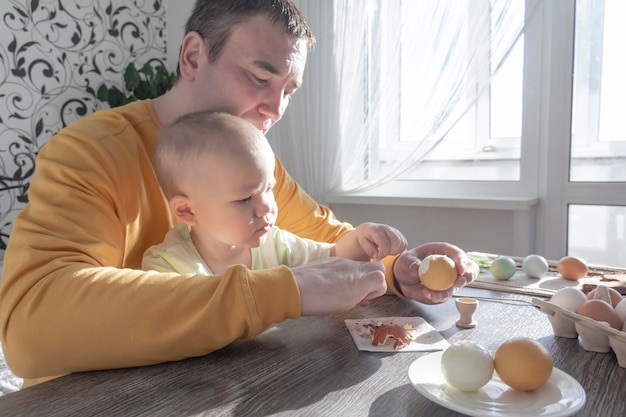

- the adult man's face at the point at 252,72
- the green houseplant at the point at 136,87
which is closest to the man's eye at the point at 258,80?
the adult man's face at the point at 252,72

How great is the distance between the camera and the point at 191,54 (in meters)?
1.15

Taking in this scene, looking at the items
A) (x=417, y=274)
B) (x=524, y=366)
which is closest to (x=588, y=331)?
(x=524, y=366)

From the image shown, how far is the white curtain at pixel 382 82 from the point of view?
2.63 m

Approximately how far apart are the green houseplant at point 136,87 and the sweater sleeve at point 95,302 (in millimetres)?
2510

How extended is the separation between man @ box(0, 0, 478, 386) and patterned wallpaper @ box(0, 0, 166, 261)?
2129mm

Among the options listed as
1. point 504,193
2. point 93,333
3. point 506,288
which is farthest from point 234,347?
point 504,193

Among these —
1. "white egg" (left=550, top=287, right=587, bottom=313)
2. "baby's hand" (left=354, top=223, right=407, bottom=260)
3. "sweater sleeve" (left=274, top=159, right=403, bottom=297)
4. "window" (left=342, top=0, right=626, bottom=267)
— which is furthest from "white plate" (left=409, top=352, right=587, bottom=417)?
"window" (left=342, top=0, right=626, bottom=267)

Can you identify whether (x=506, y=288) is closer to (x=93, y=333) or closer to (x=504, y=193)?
(x=93, y=333)

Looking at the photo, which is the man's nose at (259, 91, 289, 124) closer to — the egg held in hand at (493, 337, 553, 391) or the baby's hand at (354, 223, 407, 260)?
the baby's hand at (354, 223, 407, 260)

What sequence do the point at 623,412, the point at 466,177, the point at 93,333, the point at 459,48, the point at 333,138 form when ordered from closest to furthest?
the point at 623,412, the point at 93,333, the point at 459,48, the point at 466,177, the point at 333,138

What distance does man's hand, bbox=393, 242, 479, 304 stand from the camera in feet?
3.18

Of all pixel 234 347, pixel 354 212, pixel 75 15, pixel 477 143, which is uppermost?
pixel 75 15

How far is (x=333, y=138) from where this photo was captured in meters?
3.17

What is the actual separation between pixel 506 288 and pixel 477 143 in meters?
1.87
